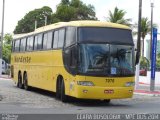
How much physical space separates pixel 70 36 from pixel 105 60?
1.96 meters

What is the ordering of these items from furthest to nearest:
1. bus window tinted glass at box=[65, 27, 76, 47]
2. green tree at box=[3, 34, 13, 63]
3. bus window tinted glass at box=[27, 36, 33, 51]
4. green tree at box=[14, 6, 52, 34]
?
green tree at box=[14, 6, 52, 34], green tree at box=[3, 34, 13, 63], bus window tinted glass at box=[27, 36, 33, 51], bus window tinted glass at box=[65, 27, 76, 47]

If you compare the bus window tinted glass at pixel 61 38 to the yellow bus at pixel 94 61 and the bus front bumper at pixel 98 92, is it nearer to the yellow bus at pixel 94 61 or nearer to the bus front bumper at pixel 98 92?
the yellow bus at pixel 94 61

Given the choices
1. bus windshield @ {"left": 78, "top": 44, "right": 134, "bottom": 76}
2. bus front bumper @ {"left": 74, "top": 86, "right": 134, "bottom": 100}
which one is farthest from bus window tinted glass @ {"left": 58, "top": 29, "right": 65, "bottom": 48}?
bus front bumper @ {"left": 74, "top": 86, "right": 134, "bottom": 100}

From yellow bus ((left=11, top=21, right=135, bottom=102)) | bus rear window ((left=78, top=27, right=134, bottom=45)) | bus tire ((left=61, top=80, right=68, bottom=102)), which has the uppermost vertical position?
bus rear window ((left=78, top=27, right=134, bottom=45))

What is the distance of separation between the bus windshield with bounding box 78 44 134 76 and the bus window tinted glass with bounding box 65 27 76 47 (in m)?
0.76

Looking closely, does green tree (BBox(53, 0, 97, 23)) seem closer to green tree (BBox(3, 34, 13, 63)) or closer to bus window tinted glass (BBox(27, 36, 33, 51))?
green tree (BBox(3, 34, 13, 63))

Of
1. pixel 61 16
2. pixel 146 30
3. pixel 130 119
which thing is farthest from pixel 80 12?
pixel 130 119

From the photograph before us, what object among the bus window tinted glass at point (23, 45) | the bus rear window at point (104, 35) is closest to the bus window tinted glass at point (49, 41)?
the bus rear window at point (104, 35)

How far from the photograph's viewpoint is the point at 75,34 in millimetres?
20281

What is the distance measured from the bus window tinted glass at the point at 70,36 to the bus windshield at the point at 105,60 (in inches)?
30.0

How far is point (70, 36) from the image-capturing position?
20.8 m

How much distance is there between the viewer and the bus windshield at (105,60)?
19.6 metres

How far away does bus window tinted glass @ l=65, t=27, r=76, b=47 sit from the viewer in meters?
20.4

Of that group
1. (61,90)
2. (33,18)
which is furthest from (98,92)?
(33,18)
